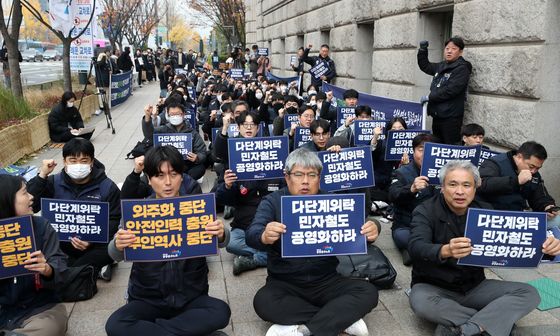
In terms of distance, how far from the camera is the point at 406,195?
549 cm

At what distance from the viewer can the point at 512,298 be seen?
3.84m

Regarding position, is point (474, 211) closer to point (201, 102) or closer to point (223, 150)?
point (223, 150)

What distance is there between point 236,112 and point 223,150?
6.92ft

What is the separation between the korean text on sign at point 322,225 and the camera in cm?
392

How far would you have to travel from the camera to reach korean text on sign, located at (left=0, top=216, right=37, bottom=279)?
11.8ft

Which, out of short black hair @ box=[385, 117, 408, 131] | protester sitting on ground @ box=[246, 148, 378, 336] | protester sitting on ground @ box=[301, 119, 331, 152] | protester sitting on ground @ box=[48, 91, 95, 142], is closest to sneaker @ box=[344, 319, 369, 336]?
protester sitting on ground @ box=[246, 148, 378, 336]

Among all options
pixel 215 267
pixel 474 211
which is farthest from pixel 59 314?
pixel 474 211

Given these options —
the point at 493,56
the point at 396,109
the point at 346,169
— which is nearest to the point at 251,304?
the point at 346,169

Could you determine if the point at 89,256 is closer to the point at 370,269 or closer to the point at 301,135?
the point at 370,269

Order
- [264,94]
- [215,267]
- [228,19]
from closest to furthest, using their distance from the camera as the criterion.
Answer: [215,267] < [264,94] < [228,19]

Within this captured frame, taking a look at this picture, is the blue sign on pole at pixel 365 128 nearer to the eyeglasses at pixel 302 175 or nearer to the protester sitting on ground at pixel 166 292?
the eyeglasses at pixel 302 175

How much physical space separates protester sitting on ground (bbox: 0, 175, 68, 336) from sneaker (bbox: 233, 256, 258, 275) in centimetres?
188

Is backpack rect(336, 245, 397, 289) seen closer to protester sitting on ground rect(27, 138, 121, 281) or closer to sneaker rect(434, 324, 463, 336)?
sneaker rect(434, 324, 463, 336)

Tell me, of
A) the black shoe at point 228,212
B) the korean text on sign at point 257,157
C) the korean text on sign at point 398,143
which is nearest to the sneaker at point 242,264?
the korean text on sign at point 257,157
